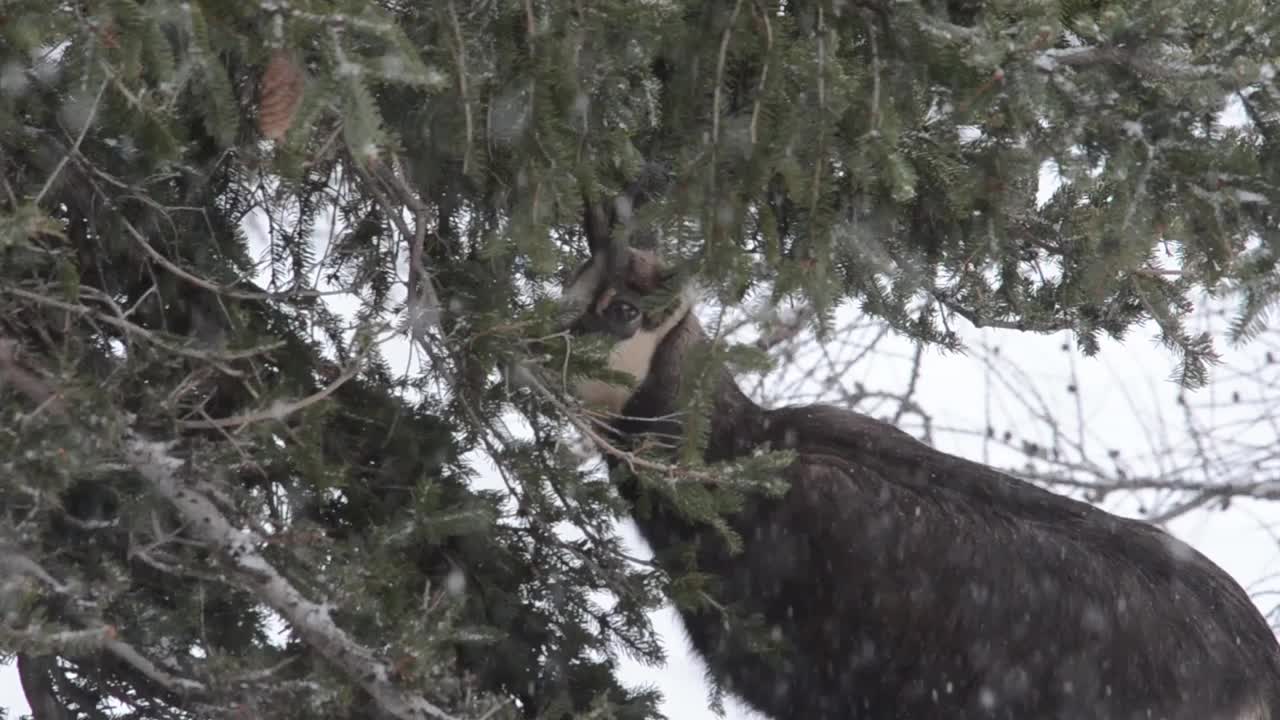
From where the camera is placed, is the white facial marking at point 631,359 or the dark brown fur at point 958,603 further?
the white facial marking at point 631,359

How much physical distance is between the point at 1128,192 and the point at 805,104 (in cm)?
77

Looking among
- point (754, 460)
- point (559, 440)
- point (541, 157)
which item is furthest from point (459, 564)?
point (541, 157)

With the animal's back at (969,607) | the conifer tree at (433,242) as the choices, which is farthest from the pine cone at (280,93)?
the animal's back at (969,607)

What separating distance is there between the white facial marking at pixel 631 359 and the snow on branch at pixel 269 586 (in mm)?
1851

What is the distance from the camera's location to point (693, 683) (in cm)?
1101

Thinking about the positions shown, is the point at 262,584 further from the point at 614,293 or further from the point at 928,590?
the point at 928,590

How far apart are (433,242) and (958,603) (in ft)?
6.98

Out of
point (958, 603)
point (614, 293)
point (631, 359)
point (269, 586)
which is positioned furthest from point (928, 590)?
point (269, 586)

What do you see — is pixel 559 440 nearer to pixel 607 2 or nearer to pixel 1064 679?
pixel 607 2

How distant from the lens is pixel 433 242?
179 inches

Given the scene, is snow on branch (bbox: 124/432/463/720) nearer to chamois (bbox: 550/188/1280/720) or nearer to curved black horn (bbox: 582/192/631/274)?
chamois (bbox: 550/188/1280/720)

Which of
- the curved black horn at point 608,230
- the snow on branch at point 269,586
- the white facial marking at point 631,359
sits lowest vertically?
the snow on branch at point 269,586

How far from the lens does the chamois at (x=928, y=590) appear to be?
461cm

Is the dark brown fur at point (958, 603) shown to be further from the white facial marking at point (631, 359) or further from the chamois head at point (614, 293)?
the chamois head at point (614, 293)
